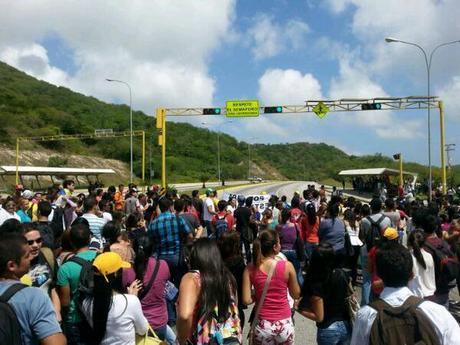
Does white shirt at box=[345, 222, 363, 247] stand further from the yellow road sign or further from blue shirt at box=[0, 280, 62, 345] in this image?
the yellow road sign

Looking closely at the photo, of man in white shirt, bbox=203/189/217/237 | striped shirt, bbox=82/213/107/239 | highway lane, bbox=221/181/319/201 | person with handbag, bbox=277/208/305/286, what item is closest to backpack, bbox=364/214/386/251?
person with handbag, bbox=277/208/305/286

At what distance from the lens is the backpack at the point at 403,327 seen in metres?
2.65

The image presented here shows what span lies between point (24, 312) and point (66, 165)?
78034mm

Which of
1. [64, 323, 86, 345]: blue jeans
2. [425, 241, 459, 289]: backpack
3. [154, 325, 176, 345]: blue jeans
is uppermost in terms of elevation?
[425, 241, 459, 289]: backpack

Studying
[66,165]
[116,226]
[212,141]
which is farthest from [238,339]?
[212,141]

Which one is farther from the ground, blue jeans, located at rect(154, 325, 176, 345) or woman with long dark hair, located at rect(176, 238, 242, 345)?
woman with long dark hair, located at rect(176, 238, 242, 345)

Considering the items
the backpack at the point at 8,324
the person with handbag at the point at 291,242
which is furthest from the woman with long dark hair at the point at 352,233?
the backpack at the point at 8,324

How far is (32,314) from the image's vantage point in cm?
274

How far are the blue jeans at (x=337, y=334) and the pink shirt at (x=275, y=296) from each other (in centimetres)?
37

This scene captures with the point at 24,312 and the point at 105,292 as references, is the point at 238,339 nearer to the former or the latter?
the point at 105,292

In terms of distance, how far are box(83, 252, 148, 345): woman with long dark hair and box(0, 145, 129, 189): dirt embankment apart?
56.5 meters

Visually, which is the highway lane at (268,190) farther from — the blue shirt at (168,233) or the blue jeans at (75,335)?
the blue jeans at (75,335)

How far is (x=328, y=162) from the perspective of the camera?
200 m

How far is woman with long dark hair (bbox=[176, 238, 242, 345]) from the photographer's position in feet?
11.1
